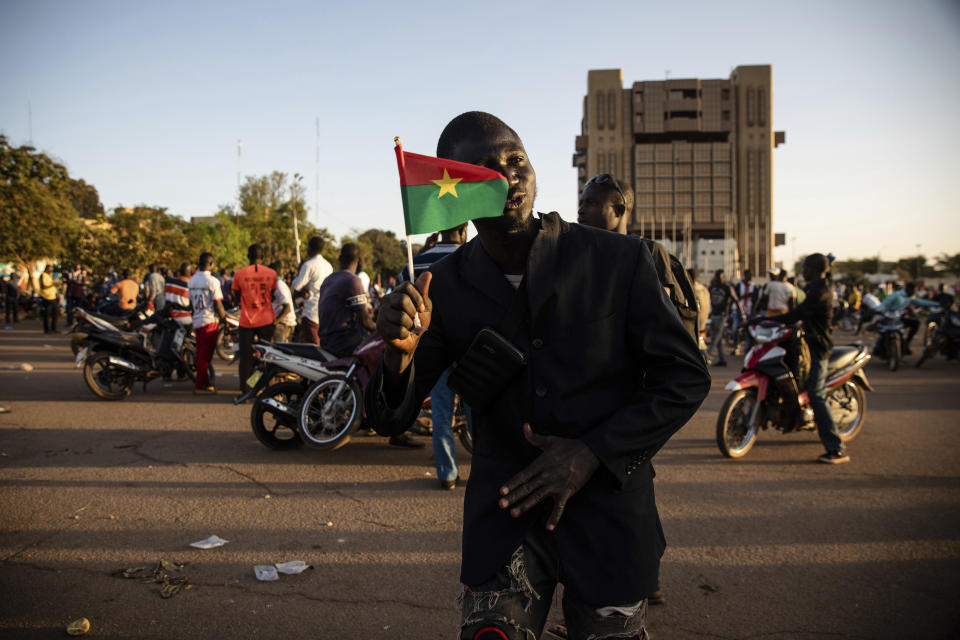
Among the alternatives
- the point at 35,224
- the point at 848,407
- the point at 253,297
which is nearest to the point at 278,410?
the point at 253,297

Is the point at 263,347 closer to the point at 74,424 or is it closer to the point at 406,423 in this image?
the point at 74,424

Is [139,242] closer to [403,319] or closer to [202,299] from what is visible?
[202,299]

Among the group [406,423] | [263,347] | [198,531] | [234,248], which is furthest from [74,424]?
[234,248]

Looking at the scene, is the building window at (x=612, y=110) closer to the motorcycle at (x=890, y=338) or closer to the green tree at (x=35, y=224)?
the green tree at (x=35, y=224)

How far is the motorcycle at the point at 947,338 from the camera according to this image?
1323cm

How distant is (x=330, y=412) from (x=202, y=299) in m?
4.26

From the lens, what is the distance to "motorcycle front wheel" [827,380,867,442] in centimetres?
674

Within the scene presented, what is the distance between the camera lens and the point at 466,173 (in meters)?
1.58

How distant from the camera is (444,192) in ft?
5.30

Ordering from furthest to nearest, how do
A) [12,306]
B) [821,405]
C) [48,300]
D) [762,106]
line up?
1. [762,106]
2. [12,306]
3. [48,300]
4. [821,405]

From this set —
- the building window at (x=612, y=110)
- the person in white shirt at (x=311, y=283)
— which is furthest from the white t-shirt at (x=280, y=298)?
the building window at (x=612, y=110)

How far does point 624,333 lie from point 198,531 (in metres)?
3.74

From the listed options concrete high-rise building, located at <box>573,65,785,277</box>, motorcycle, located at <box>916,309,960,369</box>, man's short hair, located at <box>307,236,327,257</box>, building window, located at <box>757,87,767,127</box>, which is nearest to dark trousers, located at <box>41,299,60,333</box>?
man's short hair, located at <box>307,236,327,257</box>

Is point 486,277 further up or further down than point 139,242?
further down
